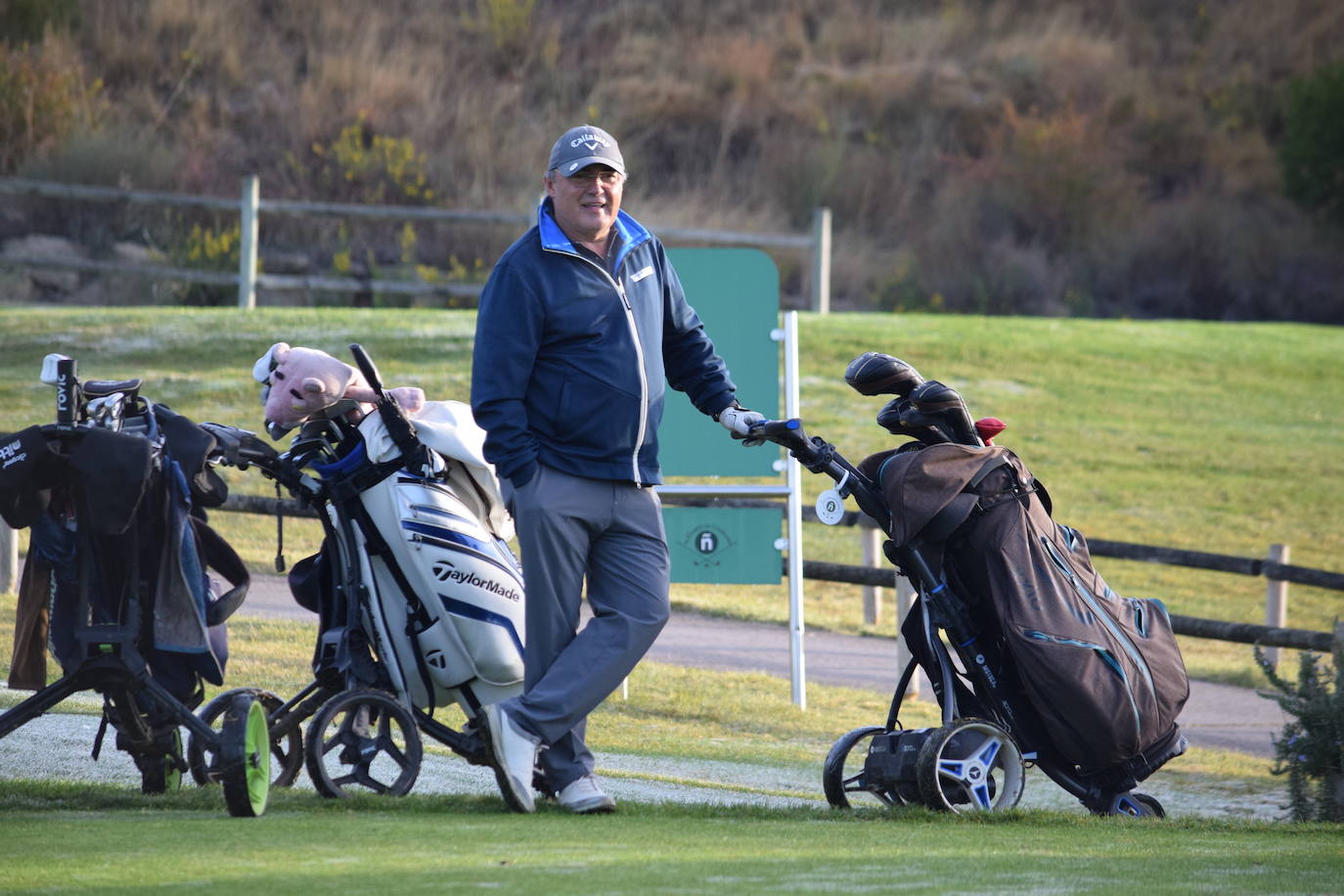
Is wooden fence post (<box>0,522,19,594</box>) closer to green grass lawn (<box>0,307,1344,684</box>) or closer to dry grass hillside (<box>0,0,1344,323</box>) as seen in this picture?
green grass lawn (<box>0,307,1344,684</box>)

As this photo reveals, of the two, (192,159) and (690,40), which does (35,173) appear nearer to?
(192,159)

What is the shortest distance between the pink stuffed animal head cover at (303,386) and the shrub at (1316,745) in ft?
10.8

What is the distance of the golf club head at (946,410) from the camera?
5.96m

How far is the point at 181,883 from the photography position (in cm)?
400

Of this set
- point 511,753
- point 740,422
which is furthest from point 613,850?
point 740,422

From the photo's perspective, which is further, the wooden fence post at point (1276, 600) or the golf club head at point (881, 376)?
the wooden fence post at point (1276, 600)

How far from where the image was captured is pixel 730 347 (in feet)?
30.5

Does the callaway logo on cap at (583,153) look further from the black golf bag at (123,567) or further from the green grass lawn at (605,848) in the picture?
the green grass lawn at (605,848)

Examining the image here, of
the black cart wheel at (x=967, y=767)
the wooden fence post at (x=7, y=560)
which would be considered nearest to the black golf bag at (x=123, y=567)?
the black cart wheel at (x=967, y=767)

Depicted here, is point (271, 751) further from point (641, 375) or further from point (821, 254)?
point (821, 254)

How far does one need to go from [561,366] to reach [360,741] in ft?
4.16

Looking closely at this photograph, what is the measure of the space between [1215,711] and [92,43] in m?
26.4

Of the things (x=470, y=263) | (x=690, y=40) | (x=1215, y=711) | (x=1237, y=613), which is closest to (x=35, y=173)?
(x=470, y=263)

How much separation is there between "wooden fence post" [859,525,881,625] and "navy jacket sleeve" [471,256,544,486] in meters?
7.25
